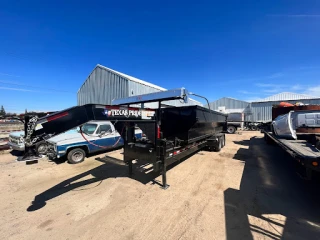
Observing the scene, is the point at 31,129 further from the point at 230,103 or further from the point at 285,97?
the point at 285,97

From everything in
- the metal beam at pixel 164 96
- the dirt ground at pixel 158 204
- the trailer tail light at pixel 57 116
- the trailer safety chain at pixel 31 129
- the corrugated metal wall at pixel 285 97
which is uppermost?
the corrugated metal wall at pixel 285 97

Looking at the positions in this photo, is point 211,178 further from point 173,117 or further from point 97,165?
point 97,165

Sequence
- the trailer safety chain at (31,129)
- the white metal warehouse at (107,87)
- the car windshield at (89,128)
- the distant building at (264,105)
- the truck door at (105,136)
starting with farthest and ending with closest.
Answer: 1. the distant building at (264,105)
2. the white metal warehouse at (107,87)
3. the truck door at (105,136)
4. the car windshield at (89,128)
5. the trailer safety chain at (31,129)

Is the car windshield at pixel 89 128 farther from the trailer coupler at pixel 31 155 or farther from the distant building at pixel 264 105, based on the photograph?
the distant building at pixel 264 105

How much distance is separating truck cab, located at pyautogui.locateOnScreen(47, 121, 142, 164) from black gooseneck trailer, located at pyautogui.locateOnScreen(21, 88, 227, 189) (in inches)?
43.0

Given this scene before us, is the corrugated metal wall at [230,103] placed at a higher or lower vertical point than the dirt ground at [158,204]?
higher

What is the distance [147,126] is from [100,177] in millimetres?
2383

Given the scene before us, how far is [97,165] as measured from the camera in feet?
19.9

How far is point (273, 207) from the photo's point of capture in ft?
10.6

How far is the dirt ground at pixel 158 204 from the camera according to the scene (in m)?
2.61

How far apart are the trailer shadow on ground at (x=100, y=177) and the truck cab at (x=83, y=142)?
96 cm

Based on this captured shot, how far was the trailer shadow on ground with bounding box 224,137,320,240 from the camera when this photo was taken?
2553 mm

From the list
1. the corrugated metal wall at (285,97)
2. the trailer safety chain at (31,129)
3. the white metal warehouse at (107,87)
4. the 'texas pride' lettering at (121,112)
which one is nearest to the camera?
the trailer safety chain at (31,129)

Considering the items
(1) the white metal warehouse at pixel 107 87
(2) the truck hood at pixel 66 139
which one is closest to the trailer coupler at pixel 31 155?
(2) the truck hood at pixel 66 139
